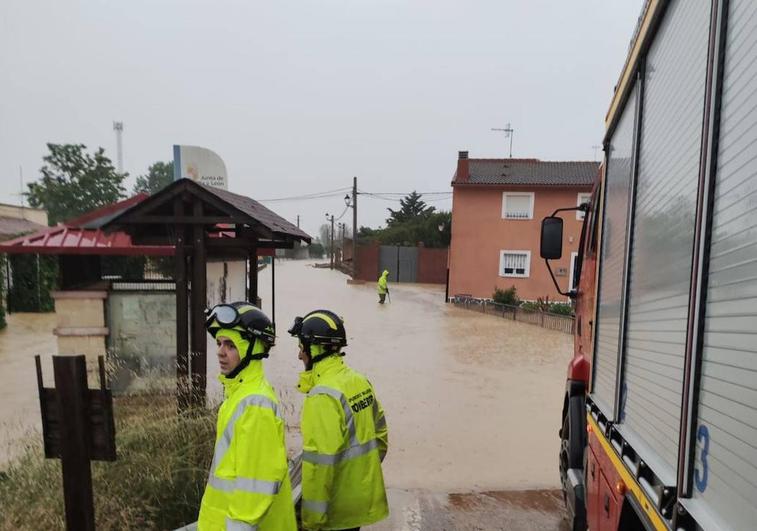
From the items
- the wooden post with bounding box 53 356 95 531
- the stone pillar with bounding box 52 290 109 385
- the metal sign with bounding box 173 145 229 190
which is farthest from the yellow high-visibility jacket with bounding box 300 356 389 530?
the metal sign with bounding box 173 145 229 190

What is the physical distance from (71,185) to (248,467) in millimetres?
41143

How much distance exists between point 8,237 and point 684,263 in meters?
19.5

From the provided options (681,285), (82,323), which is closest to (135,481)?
(681,285)

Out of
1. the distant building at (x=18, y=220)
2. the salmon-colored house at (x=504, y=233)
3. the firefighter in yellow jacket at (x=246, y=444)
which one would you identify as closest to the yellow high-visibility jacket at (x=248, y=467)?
the firefighter in yellow jacket at (x=246, y=444)

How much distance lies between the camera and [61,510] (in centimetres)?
291

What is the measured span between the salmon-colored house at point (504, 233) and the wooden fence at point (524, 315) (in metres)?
2.31

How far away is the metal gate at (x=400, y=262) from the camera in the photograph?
32531 mm

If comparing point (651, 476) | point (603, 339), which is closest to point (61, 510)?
point (651, 476)

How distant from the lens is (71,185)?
35.0 meters

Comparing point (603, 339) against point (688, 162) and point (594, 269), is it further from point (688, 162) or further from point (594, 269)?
point (688, 162)

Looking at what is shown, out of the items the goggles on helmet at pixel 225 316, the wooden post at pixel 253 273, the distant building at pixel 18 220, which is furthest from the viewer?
the distant building at pixel 18 220

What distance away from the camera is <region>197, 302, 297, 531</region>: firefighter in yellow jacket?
1723mm

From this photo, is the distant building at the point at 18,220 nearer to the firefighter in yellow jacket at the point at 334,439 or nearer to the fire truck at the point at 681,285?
the firefighter in yellow jacket at the point at 334,439

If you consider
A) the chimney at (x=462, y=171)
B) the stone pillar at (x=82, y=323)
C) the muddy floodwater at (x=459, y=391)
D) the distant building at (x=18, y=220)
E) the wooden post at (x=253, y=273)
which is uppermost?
the chimney at (x=462, y=171)
